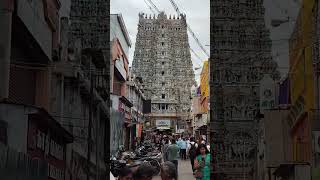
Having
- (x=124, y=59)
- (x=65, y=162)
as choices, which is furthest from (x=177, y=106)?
(x=65, y=162)

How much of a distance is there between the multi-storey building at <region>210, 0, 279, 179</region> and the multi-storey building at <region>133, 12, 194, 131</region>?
117 ft

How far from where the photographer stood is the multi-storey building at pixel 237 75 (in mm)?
12539

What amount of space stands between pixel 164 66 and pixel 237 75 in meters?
44.6

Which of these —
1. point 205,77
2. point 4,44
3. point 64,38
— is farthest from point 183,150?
point 4,44

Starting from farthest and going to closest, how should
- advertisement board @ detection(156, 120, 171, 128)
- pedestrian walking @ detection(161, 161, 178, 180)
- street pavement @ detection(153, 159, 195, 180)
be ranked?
advertisement board @ detection(156, 120, 171, 128) < street pavement @ detection(153, 159, 195, 180) < pedestrian walking @ detection(161, 161, 178, 180)

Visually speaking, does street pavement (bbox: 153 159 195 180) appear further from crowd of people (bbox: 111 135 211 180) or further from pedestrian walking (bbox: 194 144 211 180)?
pedestrian walking (bbox: 194 144 211 180)

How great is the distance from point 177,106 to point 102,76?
48994 millimetres

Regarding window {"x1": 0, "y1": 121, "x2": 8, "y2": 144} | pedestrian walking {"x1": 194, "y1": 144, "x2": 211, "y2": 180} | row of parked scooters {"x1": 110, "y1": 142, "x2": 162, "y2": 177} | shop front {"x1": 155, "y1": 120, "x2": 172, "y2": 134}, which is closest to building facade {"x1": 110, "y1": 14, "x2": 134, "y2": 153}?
row of parked scooters {"x1": 110, "y1": 142, "x2": 162, "y2": 177}

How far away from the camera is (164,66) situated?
5719 cm

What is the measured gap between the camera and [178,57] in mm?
57312

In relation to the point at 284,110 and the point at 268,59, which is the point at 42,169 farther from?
the point at 268,59

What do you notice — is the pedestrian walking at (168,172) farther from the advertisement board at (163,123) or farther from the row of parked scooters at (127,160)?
the advertisement board at (163,123)

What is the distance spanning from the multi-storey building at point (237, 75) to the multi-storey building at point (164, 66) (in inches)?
1400

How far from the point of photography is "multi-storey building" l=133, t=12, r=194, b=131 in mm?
51500
